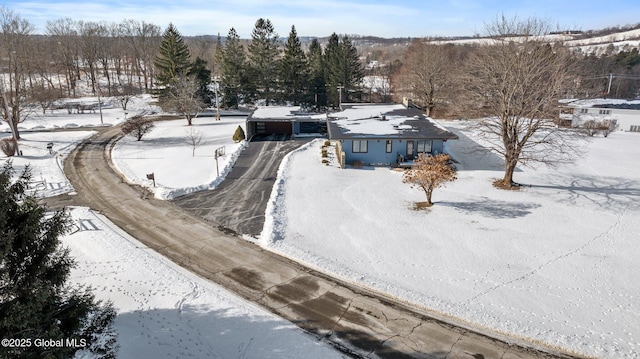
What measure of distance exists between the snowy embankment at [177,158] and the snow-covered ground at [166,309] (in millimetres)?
6228

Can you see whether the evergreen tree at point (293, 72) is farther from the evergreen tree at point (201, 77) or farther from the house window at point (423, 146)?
the house window at point (423, 146)

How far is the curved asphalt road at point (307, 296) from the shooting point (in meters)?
12.5

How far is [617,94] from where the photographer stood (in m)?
86.3

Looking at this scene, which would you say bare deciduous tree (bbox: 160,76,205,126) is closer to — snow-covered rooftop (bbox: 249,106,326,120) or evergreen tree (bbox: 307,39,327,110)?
snow-covered rooftop (bbox: 249,106,326,120)

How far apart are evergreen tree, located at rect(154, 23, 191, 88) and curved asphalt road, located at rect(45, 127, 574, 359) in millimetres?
36498

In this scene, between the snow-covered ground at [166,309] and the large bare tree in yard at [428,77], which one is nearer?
the snow-covered ground at [166,309]

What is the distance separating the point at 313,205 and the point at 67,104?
57995 millimetres

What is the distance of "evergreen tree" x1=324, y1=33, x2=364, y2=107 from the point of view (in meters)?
60.4

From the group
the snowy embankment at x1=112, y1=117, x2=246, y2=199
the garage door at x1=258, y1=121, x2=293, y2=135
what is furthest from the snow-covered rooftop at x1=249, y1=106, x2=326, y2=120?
the snowy embankment at x1=112, y1=117, x2=246, y2=199

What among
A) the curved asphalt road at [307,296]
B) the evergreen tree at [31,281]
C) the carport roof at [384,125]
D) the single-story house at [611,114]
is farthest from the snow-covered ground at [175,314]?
the single-story house at [611,114]

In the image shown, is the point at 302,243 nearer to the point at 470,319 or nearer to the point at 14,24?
the point at 470,319

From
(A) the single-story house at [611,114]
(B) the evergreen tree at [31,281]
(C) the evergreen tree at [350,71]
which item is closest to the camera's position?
(B) the evergreen tree at [31,281]

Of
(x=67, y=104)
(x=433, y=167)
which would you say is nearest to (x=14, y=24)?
(x=67, y=104)

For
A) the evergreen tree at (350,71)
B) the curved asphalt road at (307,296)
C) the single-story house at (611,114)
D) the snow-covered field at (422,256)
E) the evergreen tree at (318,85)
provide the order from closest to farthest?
the curved asphalt road at (307,296)
the snow-covered field at (422,256)
the single-story house at (611,114)
the evergreen tree at (350,71)
the evergreen tree at (318,85)
